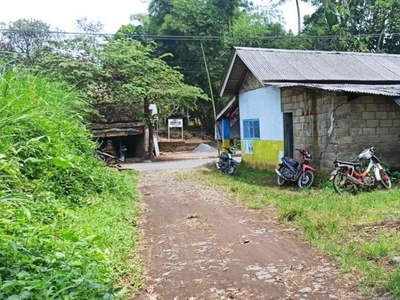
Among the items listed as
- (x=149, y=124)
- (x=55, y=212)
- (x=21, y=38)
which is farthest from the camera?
(x=21, y=38)

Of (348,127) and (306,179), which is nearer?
(348,127)

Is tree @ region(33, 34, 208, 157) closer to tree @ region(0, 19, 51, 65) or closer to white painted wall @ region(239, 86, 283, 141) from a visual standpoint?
tree @ region(0, 19, 51, 65)

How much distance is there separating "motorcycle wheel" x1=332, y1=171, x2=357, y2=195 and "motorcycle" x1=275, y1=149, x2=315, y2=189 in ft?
3.19

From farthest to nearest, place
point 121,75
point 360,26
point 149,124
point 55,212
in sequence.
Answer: point 360,26 < point 149,124 < point 121,75 < point 55,212

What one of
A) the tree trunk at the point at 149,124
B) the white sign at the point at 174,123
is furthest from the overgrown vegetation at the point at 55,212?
the white sign at the point at 174,123

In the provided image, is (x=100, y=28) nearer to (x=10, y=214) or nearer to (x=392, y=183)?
(x=392, y=183)

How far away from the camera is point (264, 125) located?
1150 cm

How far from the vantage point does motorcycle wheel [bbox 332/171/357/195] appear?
7.66 metres

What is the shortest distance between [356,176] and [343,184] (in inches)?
11.9

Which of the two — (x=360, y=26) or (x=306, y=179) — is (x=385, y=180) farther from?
(x=360, y=26)

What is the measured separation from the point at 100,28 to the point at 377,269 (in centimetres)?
2453

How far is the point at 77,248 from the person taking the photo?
3.35 meters

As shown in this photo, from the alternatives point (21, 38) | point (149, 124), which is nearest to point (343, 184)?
point (149, 124)

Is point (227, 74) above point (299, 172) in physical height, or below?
above
